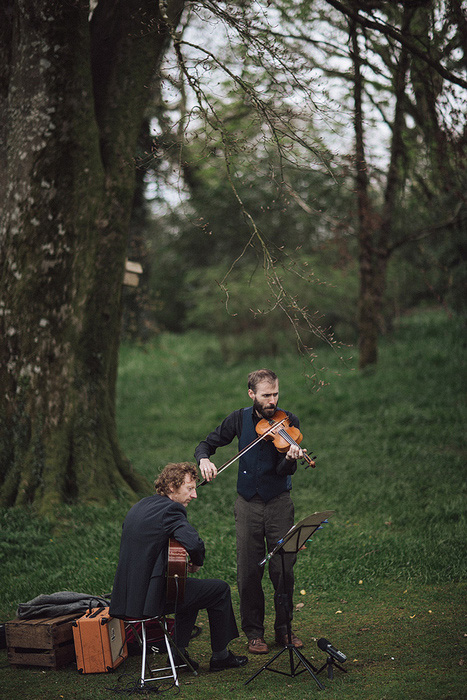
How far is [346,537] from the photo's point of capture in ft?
23.7

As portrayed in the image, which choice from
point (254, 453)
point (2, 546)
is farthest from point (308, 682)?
point (2, 546)

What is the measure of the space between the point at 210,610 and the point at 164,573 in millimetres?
507

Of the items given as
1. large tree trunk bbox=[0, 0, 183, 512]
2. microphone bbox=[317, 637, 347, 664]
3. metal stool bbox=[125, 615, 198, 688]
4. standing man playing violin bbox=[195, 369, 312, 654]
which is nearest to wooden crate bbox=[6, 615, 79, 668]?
metal stool bbox=[125, 615, 198, 688]

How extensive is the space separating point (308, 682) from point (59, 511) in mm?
3695

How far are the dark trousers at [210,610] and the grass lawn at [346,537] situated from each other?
240 millimetres

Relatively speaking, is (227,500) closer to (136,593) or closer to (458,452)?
(458,452)

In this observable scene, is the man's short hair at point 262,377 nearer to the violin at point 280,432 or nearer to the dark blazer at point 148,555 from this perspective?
the violin at point 280,432

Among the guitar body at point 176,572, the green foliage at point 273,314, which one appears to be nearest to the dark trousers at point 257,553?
the guitar body at point 176,572

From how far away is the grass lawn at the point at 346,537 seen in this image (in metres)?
4.41

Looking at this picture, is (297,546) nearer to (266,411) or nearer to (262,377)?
(266,411)

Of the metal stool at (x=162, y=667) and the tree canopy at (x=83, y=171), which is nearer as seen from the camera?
the metal stool at (x=162, y=667)

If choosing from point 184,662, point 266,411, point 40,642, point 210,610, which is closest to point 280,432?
point 266,411

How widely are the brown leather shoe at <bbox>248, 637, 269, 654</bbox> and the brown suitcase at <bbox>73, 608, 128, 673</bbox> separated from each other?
929mm

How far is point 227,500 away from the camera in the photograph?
8883 millimetres
